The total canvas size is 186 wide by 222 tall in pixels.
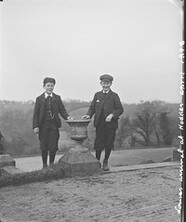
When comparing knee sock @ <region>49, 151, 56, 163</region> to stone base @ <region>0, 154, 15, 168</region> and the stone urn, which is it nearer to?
the stone urn

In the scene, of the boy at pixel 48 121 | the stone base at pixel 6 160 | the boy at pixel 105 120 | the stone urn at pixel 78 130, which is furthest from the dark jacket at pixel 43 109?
the stone base at pixel 6 160

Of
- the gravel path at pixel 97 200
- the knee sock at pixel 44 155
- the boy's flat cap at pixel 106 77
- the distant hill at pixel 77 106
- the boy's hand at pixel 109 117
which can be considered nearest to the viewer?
the gravel path at pixel 97 200

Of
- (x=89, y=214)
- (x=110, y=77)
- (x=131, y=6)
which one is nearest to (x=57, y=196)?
(x=89, y=214)

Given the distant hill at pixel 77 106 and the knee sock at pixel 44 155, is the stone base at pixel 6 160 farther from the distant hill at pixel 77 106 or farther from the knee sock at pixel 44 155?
the distant hill at pixel 77 106

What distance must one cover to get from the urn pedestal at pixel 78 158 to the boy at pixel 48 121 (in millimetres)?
109

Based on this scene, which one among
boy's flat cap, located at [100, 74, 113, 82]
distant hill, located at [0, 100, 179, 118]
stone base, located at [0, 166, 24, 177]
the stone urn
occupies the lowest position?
stone base, located at [0, 166, 24, 177]

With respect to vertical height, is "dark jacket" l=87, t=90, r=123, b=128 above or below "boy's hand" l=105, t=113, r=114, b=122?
above

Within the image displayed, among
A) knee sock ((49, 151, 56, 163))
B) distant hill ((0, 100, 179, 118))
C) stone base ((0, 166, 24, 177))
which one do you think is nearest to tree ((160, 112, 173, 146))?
distant hill ((0, 100, 179, 118))

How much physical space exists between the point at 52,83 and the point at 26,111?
1.06 feet

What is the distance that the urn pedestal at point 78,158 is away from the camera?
3149 mm

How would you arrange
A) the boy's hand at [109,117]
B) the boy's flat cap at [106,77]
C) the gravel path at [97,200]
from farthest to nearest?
the boy's hand at [109,117], the boy's flat cap at [106,77], the gravel path at [97,200]

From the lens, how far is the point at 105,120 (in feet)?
10.8

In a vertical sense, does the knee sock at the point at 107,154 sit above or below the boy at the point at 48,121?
below

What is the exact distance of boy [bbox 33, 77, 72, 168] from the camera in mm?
3041
